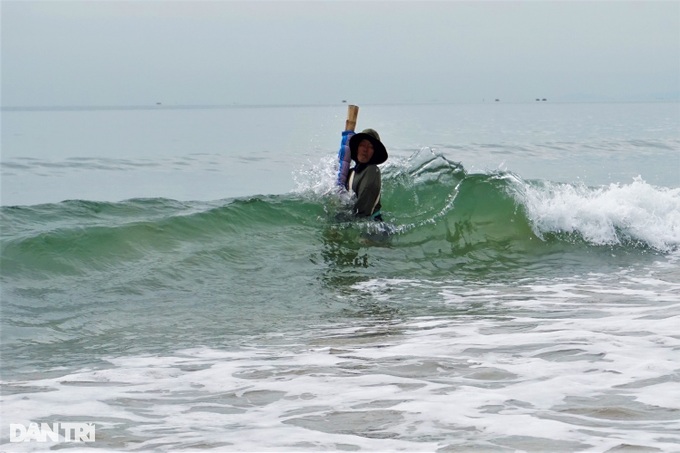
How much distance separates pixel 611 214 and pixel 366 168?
14.6 ft

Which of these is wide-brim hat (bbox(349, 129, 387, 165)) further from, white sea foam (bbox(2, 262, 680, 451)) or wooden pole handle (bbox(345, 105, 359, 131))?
white sea foam (bbox(2, 262, 680, 451))

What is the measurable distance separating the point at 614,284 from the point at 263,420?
591 cm

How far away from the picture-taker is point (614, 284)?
31.0ft

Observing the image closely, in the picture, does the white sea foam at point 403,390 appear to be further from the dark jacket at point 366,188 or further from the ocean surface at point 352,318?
the dark jacket at point 366,188

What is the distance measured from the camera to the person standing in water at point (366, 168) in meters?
11.0

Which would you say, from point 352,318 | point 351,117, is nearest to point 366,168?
point 351,117

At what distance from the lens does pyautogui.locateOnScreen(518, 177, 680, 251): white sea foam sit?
12.5 metres

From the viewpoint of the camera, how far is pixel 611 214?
13.0 metres

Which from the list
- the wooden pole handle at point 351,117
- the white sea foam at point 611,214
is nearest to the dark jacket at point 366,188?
the wooden pole handle at point 351,117

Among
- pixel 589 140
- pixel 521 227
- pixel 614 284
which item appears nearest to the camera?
pixel 614 284

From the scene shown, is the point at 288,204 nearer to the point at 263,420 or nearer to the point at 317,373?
the point at 317,373

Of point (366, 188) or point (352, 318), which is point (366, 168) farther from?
point (352, 318)

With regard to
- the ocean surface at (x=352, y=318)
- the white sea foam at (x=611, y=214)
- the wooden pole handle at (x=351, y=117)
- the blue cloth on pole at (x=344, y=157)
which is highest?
the wooden pole handle at (x=351, y=117)

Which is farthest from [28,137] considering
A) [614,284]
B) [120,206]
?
[614,284]
